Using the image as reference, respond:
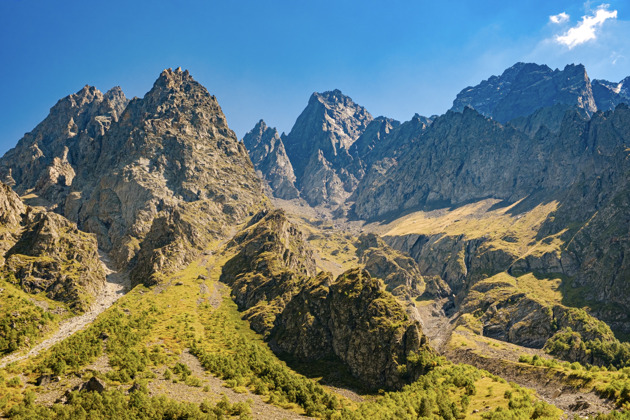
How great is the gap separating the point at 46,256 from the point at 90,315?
1691 inches

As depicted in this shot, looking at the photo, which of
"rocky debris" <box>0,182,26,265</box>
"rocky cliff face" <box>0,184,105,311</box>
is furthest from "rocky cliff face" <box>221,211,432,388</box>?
"rocky debris" <box>0,182,26,265</box>

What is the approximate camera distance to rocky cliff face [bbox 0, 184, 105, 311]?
142750 mm

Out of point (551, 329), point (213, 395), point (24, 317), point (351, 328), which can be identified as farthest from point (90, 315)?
point (551, 329)

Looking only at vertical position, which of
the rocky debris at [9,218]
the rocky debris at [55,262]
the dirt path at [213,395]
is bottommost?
the dirt path at [213,395]

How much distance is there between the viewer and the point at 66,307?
138625 millimetres

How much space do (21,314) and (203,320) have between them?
54258 millimetres

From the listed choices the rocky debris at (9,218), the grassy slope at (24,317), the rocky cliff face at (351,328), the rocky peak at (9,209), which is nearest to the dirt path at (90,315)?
the grassy slope at (24,317)

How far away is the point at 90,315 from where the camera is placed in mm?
137625

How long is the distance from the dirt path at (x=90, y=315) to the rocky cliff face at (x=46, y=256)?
13.9 feet

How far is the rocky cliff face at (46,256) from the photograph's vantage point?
143 m

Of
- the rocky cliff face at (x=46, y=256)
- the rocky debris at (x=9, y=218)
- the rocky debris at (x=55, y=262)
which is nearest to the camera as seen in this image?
the rocky debris at (x=55, y=262)

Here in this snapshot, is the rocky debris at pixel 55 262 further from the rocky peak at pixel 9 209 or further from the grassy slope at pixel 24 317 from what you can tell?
the grassy slope at pixel 24 317

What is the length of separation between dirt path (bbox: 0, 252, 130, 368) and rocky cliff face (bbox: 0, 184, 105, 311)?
13.9ft

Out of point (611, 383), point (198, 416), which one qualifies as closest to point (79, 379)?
point (198, 416)
